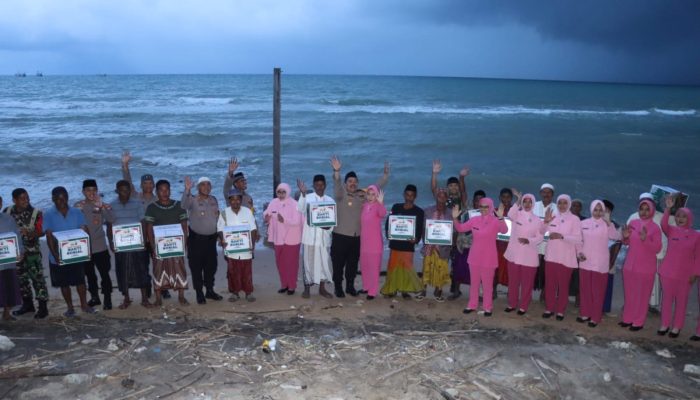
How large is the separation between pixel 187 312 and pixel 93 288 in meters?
1.36

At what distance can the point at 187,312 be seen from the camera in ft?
23.5

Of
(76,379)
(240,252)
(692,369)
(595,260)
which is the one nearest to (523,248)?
(595,260)

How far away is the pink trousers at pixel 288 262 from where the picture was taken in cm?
780

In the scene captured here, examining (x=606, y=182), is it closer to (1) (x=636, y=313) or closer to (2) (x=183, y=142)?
(1) (x=636, y=313)

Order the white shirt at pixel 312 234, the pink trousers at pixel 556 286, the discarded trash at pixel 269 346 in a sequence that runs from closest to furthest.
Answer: the discarded trash at pixel 269 346 → the pink trousers at pixel 556 286 → the white shirt at pixel 312 234

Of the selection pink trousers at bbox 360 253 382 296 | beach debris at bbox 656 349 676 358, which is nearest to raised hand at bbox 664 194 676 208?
beach debris at bbox 656 349 676 358

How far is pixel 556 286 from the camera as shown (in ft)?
23.3

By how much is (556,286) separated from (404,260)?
6.77 ft

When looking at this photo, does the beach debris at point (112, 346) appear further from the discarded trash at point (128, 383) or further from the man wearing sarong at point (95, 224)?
the man wearing sarong at point (95, 224)

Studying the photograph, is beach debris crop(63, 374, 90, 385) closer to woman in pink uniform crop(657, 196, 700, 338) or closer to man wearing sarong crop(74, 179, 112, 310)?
man wearing sarong crop(74, 179, 112, 310)

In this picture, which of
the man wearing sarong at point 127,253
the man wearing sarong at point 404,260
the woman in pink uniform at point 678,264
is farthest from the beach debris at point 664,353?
the man wearing sarong at point 127,253

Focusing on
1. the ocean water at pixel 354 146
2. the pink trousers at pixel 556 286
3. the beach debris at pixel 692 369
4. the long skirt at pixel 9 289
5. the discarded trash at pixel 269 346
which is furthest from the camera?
the ocean water at pixel 354 146

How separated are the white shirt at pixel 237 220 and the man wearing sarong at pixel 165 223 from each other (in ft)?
1.62

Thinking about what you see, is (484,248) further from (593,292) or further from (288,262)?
(288,262)
